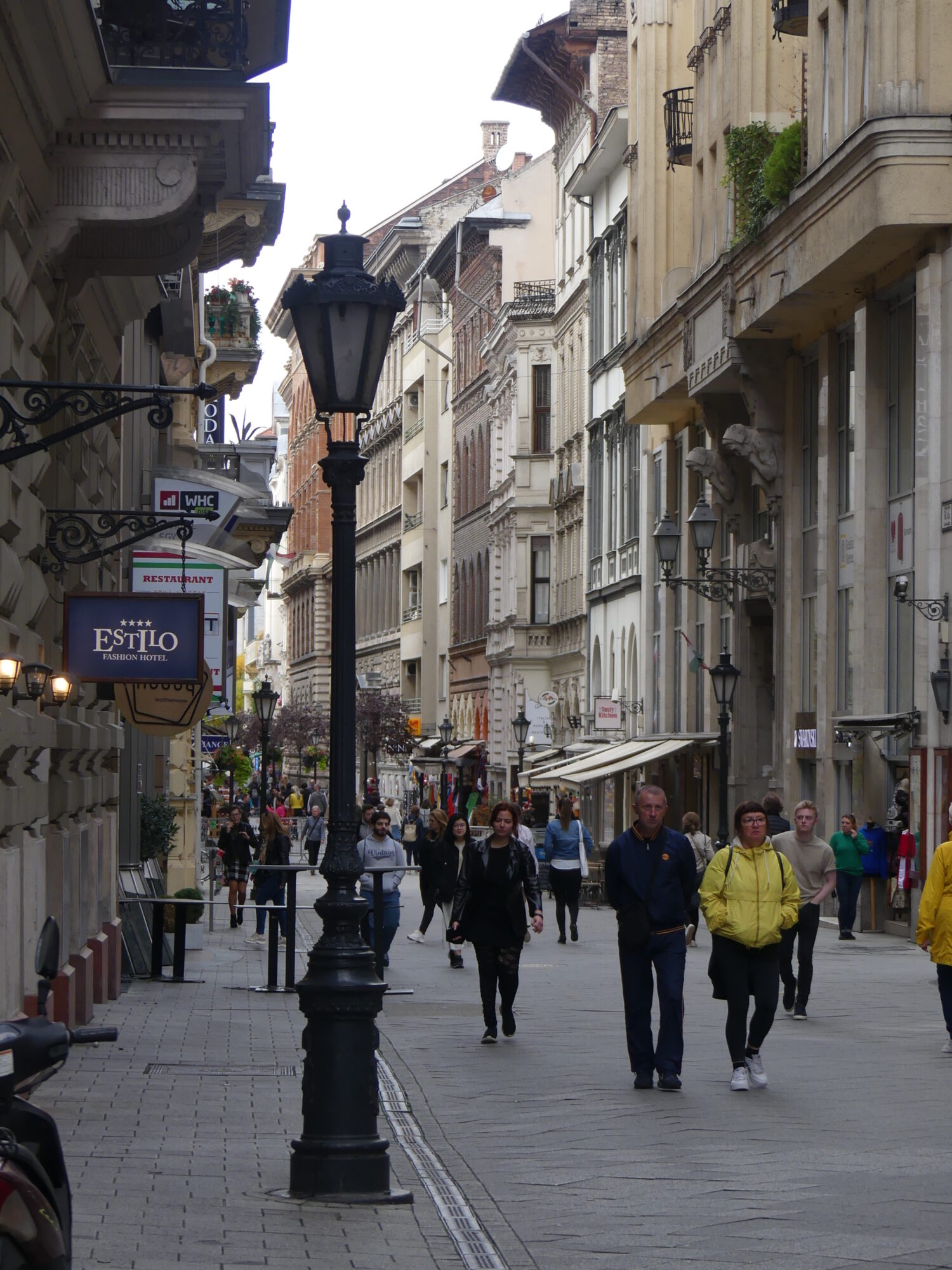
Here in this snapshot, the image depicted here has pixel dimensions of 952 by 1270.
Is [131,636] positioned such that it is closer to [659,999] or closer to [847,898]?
[659,999]

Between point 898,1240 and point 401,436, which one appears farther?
point 401,436

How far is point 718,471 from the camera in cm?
4100

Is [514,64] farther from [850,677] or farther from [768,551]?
[850,677]

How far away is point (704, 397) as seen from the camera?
4112 cm

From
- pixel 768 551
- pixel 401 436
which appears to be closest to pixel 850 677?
pixel 768 551

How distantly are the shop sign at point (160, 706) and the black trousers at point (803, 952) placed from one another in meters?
4.97

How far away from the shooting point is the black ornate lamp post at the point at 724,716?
2969 centimetres

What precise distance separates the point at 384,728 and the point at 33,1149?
275ft

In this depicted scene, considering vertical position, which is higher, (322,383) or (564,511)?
(564,511)

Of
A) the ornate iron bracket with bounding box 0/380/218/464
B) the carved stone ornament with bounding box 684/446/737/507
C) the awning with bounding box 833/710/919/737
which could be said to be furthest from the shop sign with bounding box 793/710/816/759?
the ornate iron bracket with bounding box 0/380/218/464

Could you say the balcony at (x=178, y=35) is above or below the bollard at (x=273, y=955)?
above

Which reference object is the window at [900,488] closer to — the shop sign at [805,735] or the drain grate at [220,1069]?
the shop sign at [805,735]

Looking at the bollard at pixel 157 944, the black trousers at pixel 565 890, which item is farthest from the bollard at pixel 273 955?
the black trousers at pixel 565 890

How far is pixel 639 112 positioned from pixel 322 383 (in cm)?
3885
